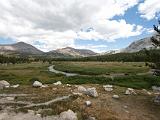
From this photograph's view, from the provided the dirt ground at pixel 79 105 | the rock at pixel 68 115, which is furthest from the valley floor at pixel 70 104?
the rock at pixel 68 115

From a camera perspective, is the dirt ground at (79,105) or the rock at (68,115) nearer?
the rock at (68,115)

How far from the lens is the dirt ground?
28.6 m

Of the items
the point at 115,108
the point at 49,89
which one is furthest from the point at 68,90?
the point at 115,108

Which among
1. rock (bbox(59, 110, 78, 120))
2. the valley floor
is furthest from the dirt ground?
rock (bbox(59, 110, 78, 120))

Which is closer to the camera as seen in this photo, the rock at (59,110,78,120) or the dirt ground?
the rock at (59,110,78,120)

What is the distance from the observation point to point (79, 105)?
30.3 meters

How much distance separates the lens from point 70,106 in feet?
98.0

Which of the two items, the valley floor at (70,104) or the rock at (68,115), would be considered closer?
the rock at (68,115)

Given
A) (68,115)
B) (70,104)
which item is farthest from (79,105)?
(68,115)

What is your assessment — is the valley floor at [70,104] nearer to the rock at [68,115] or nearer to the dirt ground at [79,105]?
the dirt ground at [79,105]

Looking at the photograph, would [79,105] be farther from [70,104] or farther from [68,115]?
[68,115]

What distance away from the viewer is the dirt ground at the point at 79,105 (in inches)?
1124

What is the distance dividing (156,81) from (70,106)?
7454 cm

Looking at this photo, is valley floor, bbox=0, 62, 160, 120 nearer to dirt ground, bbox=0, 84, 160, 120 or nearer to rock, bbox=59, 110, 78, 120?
dirt ground, bbox=0, 84, 160, 120
